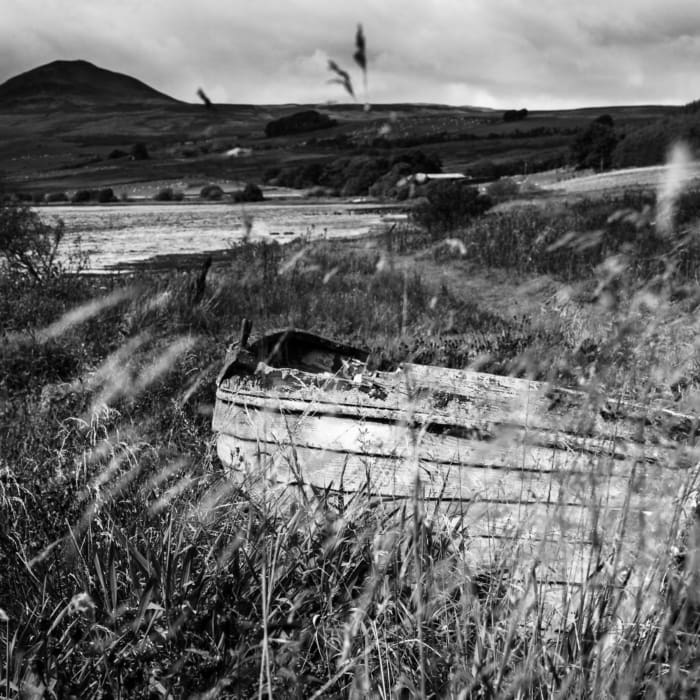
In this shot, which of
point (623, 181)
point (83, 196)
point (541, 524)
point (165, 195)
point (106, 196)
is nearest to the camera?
point (541, 524)

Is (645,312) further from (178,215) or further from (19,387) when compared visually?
(178,215)

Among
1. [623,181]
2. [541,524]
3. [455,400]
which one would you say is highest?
[623,181]

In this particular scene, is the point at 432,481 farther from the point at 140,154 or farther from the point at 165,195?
the point at 165,195

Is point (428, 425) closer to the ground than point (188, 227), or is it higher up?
closer to the ground

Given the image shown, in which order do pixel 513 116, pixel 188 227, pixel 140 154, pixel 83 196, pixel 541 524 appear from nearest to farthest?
pixel 140 154 → pixel 541 524 → pixel 188 227 → pixel 83 196 → pixel 513 116

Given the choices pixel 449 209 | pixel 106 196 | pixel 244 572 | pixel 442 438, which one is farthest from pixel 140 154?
pixel 106 196

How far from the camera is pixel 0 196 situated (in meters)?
9.23

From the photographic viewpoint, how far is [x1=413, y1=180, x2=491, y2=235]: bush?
1711 centimetres

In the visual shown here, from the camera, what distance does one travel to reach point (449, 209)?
680 inches

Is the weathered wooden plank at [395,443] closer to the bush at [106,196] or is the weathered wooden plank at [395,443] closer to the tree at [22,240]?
the tree at [22,240]

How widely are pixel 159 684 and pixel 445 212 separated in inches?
639

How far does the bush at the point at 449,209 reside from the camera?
674 inches

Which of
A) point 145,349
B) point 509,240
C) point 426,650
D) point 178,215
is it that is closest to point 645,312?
point 509,240

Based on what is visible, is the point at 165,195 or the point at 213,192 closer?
the point at 213,192
